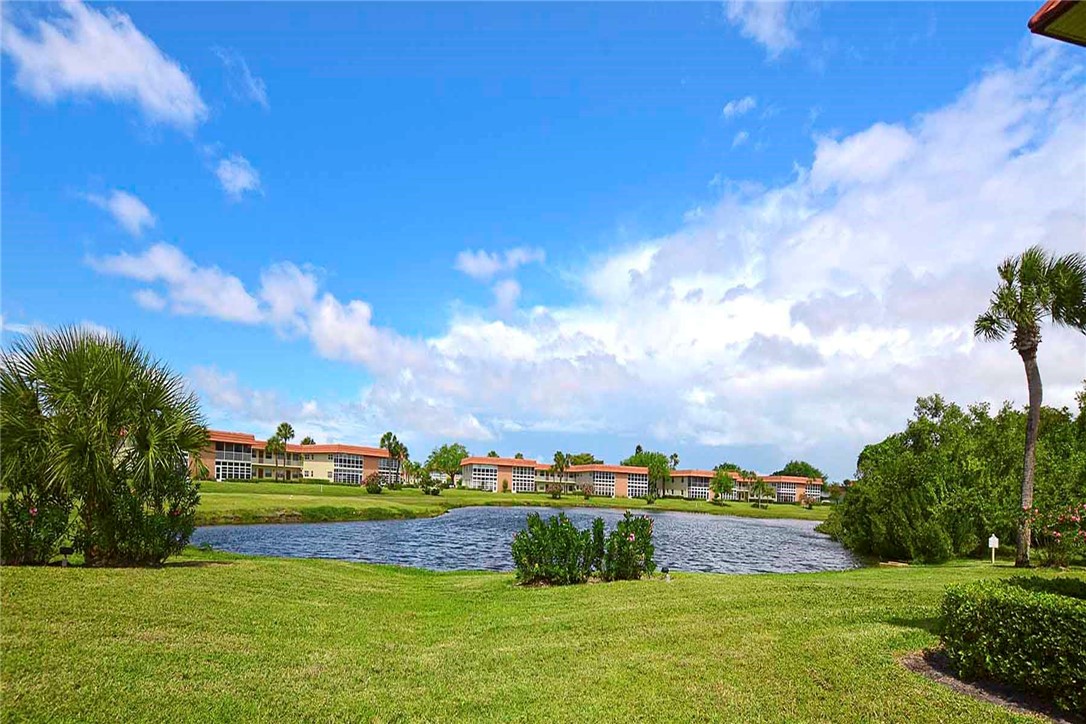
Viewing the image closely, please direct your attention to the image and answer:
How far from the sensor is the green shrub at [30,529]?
12.3 metres

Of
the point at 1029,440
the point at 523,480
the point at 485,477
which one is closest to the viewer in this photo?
the point at 1029,440

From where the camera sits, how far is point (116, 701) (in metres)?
6.42

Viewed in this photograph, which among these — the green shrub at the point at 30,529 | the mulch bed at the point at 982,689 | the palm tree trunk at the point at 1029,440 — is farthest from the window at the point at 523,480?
the mulch bed at the point at 982,689

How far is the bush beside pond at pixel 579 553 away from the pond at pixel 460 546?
31.5ft

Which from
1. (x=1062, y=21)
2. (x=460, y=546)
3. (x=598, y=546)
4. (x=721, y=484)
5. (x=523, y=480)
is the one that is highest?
(x=1062, y=21)

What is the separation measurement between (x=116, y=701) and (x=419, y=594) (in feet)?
31.9

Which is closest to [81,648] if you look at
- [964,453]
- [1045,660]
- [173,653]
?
[173,653]

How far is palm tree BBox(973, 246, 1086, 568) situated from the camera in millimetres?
20125

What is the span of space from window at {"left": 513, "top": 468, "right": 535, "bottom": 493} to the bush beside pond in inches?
4801

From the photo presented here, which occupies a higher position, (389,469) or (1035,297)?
(1035,297)

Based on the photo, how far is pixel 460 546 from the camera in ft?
115

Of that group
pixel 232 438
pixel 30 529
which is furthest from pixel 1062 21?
pixel 232 438

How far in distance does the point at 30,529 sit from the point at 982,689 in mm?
15070

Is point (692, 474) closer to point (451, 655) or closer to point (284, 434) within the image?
point (284, 434)
